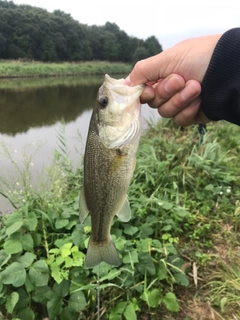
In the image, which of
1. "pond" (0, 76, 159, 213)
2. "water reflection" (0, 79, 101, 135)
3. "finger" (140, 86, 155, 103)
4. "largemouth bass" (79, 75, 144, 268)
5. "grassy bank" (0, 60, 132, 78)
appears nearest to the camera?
"largemouth bass" (79, 75, 144, 268)

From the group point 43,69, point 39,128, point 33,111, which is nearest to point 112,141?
point 39,128

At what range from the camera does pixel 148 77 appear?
6.48 feet

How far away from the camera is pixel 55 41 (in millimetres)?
56656

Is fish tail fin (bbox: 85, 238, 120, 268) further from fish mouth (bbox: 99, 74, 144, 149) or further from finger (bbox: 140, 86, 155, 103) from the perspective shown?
finger (bbox: 140, 86, 155, 103)

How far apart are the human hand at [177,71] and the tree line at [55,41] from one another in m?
50.4

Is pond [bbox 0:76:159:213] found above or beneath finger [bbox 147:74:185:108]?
beneath

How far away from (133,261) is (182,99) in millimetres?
1527

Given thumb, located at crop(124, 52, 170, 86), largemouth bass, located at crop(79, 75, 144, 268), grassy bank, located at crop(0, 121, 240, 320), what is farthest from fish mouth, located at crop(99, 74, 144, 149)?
grassy bank, located at crop(0, 121, 240, 320)

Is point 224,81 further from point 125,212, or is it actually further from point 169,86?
point 125,212

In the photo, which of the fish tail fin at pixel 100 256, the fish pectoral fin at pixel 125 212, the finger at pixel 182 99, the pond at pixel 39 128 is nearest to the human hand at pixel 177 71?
the finger at pixel 182 99

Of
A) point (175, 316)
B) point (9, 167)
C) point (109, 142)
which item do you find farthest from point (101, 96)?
point (9, 167)

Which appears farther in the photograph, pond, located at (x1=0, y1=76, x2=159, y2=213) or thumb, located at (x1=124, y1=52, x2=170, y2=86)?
pond, located at (x1=0, y1=76, x2=159, y2=213)

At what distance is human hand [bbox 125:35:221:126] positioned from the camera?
1.93 metres

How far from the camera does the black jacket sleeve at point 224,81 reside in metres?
1.78
